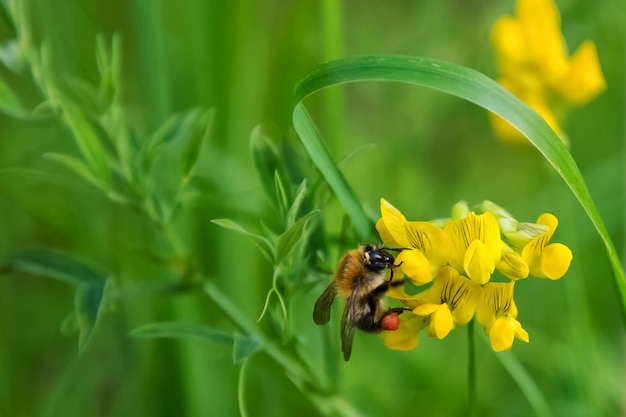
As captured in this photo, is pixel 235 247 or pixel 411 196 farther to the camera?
pixel 411 196

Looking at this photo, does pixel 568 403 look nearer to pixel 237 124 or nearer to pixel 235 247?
pixel 235 247

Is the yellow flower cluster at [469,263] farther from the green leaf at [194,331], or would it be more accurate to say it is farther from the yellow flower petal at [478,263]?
the green leaf at [194,331]

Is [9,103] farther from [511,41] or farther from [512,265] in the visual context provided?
[511,41]

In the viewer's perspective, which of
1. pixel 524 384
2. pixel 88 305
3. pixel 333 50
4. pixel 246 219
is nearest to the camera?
pixel 88 305

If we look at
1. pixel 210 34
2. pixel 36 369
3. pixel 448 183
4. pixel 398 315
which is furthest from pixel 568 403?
pixel 36 369

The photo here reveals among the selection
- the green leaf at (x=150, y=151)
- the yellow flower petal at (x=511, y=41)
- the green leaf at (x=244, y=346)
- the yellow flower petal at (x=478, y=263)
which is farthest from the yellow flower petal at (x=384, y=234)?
the yellow flower petal at (x=511, y=41)

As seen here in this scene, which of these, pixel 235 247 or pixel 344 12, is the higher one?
pixel 344 12

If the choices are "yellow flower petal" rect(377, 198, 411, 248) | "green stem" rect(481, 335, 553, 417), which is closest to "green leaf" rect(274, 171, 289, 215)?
"yellow flower petal" rect(377, 198, 411, 248)

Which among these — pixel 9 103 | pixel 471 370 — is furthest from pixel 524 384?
pixel 9 103
